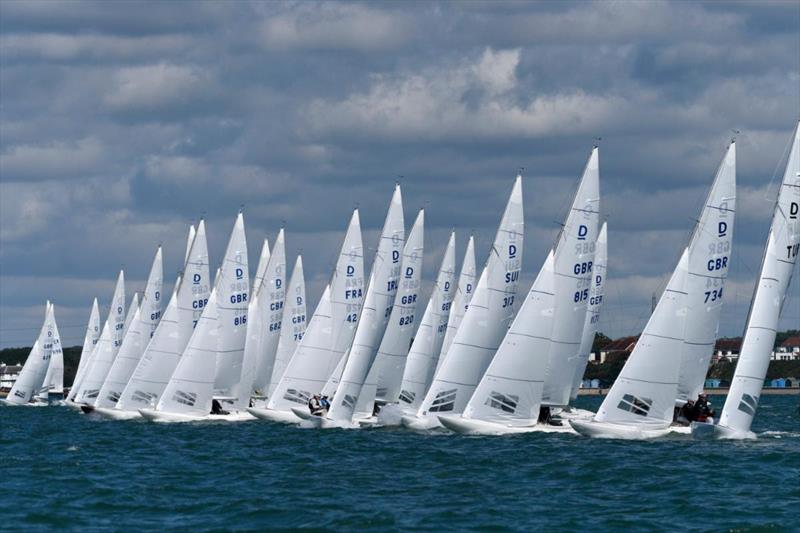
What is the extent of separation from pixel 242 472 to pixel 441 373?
12.5m

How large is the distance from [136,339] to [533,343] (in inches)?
1312

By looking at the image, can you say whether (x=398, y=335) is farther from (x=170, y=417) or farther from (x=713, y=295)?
(x=713, y=295)

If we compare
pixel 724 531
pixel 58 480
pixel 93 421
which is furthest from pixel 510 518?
pixel 93 421

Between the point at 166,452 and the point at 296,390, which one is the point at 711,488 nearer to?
the point at 166,452

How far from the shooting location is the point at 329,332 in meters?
65.6

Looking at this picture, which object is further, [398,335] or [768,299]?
[398,335]

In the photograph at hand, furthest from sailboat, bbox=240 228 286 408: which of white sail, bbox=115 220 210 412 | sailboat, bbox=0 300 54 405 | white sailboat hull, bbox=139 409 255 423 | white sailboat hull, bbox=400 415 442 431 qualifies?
sailboat, bbox=0 300 54 405

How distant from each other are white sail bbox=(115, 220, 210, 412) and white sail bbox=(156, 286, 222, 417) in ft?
8.78

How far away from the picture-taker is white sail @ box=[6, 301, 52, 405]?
112m

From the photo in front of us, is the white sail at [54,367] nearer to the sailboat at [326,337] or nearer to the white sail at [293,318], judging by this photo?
the white sail at [293,318]

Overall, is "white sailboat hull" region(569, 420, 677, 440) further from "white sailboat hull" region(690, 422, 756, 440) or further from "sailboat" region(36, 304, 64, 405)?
"sailboat" region(36, 304, 64, 405)

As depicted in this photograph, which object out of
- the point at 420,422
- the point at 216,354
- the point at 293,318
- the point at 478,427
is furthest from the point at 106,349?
the point at 478,427

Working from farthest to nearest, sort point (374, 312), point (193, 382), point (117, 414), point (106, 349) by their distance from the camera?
1. point (106, 349)
2. point (117, 414)
3. point (193, 382)
4. point (374, 312)

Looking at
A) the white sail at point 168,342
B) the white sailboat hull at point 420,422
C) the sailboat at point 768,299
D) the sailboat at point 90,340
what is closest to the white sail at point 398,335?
the white sailboat hull at point 420,422
